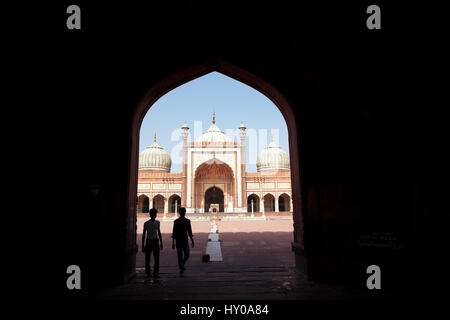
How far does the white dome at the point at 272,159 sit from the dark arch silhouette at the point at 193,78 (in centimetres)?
3044

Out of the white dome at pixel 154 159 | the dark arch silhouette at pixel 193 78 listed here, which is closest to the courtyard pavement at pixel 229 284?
the dark arch silhouette at pixel 193 78

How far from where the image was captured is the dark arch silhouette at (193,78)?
3.98m

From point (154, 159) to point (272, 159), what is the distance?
14864 millimetres

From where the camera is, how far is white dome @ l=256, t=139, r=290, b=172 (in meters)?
34.7

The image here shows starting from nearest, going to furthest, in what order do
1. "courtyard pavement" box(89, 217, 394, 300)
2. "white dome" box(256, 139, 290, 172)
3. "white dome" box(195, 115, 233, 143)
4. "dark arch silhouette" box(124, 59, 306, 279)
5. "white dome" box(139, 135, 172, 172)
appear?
Result: "courtyard pavement" box(89, 217, 394, 300), "dark arch silhouette" box(124, 59, 306, 279), "white dome" box(195, 115, 233, 143), "white dome" box(139, 135, 172, 172), "white dome" box(256, 139, 290, 172)

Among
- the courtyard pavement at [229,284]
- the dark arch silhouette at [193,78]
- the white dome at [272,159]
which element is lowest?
the courtyard pavement at [229,284]

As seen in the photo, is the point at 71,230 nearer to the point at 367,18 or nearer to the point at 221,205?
the point at 367,18

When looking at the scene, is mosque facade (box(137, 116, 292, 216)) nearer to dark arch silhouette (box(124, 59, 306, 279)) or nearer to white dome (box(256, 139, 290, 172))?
white dome (box(256, 139, 290, 172))

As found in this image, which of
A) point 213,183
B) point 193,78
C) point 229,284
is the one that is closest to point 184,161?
point 213,183

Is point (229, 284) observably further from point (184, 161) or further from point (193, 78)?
point (184, 161)

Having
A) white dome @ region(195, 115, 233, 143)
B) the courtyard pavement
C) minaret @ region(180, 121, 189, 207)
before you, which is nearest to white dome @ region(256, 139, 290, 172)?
white dome @ region(195, 115, 233, 143)

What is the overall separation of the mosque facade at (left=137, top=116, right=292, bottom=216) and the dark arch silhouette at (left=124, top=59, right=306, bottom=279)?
22.8m

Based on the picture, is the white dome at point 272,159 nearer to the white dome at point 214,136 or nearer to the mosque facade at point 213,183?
the mosque facade at point 213,183

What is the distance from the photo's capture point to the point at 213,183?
29.9 metres
